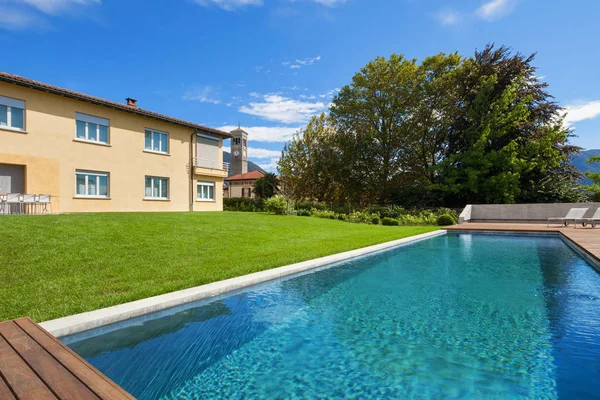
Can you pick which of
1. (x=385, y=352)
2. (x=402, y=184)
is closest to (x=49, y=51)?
(x=385, y=352)

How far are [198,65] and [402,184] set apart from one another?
71.9 feet

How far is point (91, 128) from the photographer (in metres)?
18.5

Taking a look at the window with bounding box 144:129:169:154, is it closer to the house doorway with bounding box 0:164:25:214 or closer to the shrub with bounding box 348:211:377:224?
the house doorway with bounding box 0:164:25:214

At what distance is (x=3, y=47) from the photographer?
1568cm

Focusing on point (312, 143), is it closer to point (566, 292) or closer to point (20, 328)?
point (566, 292)

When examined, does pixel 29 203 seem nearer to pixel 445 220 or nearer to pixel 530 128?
pixel 445 220

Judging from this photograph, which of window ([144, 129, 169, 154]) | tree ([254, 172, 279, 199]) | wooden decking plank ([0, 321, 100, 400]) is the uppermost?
window ([144, 129, 169, 154])

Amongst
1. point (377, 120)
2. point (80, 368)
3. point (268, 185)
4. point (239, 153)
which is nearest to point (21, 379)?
point (80, 368)

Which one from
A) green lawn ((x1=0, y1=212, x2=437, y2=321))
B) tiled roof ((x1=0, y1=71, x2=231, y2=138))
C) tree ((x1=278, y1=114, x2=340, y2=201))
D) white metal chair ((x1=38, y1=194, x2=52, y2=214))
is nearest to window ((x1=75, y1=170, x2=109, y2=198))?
white metal chair ((x1=38, y1=194, x2=52, y2=214))

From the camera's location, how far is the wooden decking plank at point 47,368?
6.66 feet

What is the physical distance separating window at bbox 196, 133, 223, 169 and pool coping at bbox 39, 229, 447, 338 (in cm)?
1905

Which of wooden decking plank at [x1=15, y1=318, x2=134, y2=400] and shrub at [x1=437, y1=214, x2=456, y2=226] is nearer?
wooden decking plank at [x1=15, y1=318, x2=134, y2=400]

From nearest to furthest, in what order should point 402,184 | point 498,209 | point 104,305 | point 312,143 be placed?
point 104,305
point 498,209
point 402,184
point 312,143

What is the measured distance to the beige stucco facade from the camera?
15.9 meters
